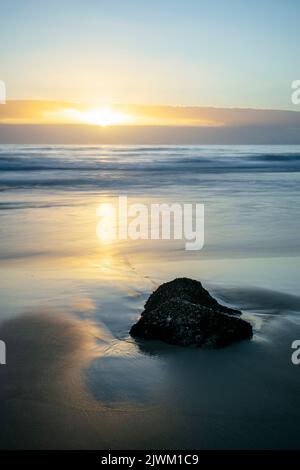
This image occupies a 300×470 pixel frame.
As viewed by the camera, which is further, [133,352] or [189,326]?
[189,326]

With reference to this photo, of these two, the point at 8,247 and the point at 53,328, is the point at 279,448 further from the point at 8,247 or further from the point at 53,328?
the point at 8,247

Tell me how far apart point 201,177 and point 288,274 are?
73.2 feet

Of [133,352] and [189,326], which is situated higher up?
[189,326]

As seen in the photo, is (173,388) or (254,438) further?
(173,388)

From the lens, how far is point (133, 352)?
4305mm

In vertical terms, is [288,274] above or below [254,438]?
above

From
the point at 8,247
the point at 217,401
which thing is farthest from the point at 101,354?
the point at 8,247

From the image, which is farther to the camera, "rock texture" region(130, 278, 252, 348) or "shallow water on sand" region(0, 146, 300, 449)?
"rock texture" region(130, 278, 252, 348)

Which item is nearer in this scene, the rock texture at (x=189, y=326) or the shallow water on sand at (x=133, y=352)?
the shallow water on sand at (x=133, y=352)

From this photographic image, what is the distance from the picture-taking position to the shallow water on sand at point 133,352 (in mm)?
3266

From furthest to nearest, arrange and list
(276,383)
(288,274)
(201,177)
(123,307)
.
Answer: (201,177)
(288,274)
(123,307)
(276,383)

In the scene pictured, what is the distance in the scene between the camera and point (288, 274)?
6.91 meters

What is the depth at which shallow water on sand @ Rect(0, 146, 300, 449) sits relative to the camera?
129 inches
